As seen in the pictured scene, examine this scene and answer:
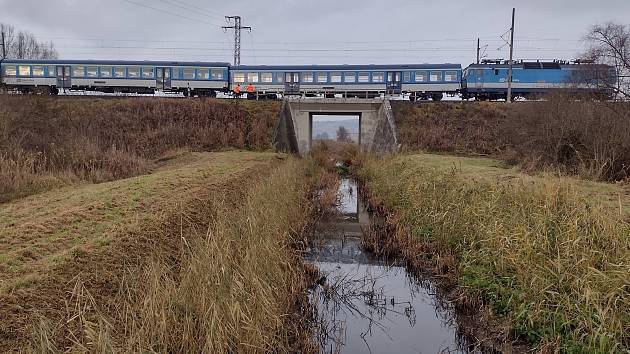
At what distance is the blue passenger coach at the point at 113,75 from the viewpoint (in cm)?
3462

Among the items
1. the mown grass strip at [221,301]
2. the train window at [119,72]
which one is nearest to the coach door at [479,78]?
the train window at [119,72]

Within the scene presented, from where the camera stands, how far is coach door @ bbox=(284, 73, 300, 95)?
35.2m

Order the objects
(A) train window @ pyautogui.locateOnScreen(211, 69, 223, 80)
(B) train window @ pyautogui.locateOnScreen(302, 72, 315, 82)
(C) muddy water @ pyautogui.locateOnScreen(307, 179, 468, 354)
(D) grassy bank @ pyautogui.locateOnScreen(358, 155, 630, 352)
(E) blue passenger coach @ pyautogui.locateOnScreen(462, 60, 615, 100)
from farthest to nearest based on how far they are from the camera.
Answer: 1. (B) train window @ pyautogui.locateOnScreen(302, 72, 315, 82)
2. (A) train window @ pyautogui.locateOnScreen(211, 69, 223, 80)
3. (E) blue passenger coach @ pyautogui.locateOnScreen(462, 60, 615, 100)
4. (C) muddy water @ pyautogui.locateOnScreen(307, 179, 468, 354)
5. (D) grassy bank @ pyautogui.locateOnScreen(358, 155, 630, 352)

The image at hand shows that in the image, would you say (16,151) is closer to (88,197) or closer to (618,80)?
(88,197)

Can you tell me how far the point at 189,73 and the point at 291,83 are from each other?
816 centimetres

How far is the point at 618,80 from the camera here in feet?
80.4

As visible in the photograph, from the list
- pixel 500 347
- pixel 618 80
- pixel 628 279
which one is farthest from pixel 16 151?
pixel 618 80

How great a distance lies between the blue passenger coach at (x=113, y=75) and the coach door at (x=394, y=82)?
1285 centimetres

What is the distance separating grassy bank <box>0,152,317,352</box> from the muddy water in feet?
2.07

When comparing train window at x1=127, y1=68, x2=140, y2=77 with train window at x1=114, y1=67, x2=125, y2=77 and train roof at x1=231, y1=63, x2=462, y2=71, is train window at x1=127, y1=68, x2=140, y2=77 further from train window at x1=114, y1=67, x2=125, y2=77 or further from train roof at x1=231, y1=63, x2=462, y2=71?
train roof at x1=231, y1=63, x2=462, y2=71

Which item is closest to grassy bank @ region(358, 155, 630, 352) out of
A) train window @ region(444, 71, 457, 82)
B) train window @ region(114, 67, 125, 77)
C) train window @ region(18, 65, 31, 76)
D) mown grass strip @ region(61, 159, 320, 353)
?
mown grass strip @ region(61, 159, 320, 353)

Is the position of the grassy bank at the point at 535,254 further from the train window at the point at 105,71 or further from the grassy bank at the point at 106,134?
the train window at the point at 105,71

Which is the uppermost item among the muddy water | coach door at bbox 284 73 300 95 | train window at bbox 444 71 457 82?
train window at bbox 444 71 457 82

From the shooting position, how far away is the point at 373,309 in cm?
675
